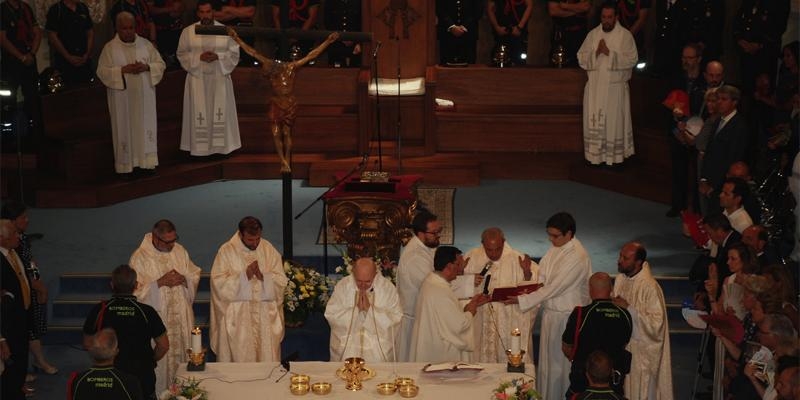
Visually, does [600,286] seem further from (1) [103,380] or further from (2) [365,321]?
(1) [103,380]

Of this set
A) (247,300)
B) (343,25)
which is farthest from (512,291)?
(343,25)

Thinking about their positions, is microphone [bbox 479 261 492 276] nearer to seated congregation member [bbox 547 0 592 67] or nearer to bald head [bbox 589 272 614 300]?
bald head [bbox 589 272 614 300]

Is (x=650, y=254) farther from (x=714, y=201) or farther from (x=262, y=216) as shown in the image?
(x=262, y=216)

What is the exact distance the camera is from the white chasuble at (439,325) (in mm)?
10992

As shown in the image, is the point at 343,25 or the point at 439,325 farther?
the point at 343,25

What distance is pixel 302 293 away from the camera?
40.4 ft

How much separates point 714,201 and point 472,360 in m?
3.15

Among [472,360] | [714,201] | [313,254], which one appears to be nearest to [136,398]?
[472,360]

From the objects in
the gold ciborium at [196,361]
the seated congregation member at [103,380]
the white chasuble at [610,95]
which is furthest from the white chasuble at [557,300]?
the white chasuble at [610,95]

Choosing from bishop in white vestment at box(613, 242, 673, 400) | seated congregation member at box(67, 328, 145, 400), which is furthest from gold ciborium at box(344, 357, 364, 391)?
bishop in white vestment at box(613, 242, 673, 400)

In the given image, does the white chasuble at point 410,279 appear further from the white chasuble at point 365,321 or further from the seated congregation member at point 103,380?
the seated congregation member at point 103,380

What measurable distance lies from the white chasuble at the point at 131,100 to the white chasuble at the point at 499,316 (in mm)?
6116

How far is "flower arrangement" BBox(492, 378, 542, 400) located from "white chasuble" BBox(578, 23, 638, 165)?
7.85 m

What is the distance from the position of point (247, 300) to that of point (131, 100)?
573 centimetres
